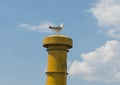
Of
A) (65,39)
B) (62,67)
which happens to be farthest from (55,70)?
(65,39)

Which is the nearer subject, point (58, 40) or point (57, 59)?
point (58, 40)

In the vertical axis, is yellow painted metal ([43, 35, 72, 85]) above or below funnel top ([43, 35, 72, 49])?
below

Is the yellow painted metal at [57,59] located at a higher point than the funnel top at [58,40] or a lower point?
lower

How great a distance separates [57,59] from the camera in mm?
41688

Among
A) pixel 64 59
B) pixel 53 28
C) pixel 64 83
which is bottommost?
pixel 64 83

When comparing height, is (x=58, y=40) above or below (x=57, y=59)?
above

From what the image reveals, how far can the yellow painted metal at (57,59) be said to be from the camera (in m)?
41.3

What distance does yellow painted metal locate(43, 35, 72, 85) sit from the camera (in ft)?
136

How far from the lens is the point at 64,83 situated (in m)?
41.6

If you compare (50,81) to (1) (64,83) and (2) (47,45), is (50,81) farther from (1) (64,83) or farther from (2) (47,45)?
(2) (47,45)

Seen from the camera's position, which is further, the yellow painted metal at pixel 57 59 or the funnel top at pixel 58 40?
the funnel top at pixel 58 40

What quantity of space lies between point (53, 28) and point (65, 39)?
2.03 meters

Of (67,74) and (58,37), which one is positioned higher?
(58,37)

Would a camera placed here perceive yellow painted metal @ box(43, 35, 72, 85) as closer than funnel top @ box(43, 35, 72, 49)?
Yes
